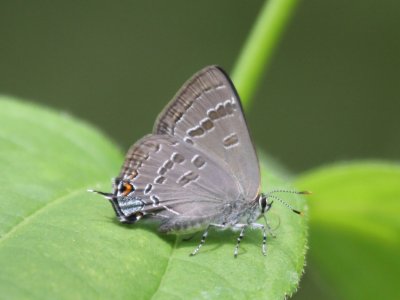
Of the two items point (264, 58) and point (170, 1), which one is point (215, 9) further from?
point (264, 58)

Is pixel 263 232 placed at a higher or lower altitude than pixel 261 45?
lower

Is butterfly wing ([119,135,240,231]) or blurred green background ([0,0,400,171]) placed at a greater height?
butterfly wing ([119,135,240,231])

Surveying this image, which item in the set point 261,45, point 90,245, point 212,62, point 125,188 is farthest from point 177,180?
point 212,62

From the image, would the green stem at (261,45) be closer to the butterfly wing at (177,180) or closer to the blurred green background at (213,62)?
the butterfly wing at (177,180)

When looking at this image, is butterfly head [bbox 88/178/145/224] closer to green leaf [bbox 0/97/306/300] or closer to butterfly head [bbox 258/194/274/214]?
green leaf [bbox 0/97/306/300]

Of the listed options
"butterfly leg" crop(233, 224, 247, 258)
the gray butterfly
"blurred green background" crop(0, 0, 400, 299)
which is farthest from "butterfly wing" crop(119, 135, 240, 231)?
"blurred green background" crop(0, 0, 400, 299)

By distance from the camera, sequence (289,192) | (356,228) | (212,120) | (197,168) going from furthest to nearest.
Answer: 1. (356,228)
2. (197,168)
3. (212,120)
4. (289,192)

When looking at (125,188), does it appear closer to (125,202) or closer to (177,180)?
(125,202)

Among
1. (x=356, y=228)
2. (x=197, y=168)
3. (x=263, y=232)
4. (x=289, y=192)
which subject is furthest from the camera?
(x=356, y=228)
